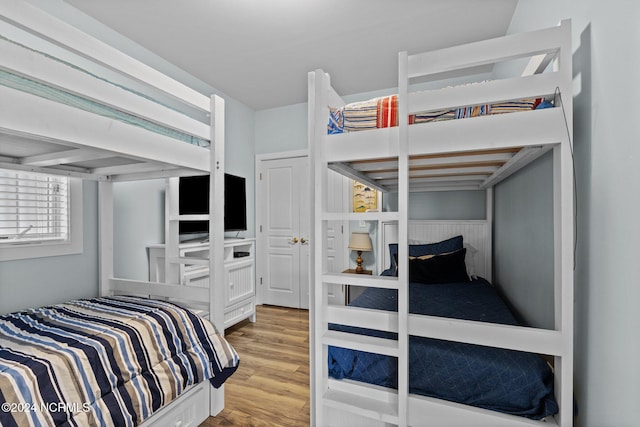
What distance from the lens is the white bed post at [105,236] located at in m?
2.15

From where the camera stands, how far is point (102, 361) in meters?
1.17

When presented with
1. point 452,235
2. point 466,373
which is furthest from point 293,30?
point 466,373

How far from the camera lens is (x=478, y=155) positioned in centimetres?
145

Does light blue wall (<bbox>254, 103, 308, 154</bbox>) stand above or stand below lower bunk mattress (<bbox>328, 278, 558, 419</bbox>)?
above

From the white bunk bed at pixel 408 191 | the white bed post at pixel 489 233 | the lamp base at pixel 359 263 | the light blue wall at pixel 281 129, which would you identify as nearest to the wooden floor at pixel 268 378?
the white bunk bed at pixel 408 191

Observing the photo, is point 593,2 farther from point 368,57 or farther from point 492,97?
point 368,57

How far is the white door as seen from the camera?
3928 mm

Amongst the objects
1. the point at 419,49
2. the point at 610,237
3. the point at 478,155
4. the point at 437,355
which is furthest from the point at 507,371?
the point at 419,49

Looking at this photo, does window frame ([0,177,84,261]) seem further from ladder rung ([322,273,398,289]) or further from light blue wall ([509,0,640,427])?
light blue wall ([509,0,640,427])

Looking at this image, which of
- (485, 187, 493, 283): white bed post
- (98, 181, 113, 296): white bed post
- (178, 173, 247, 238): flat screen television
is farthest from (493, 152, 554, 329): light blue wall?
(98, 181, 113, 296): white bed post

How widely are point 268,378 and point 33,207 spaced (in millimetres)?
1876

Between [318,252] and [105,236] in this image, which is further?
[105,236]

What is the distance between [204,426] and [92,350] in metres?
0.88

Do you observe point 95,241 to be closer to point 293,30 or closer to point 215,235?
point 215,235
